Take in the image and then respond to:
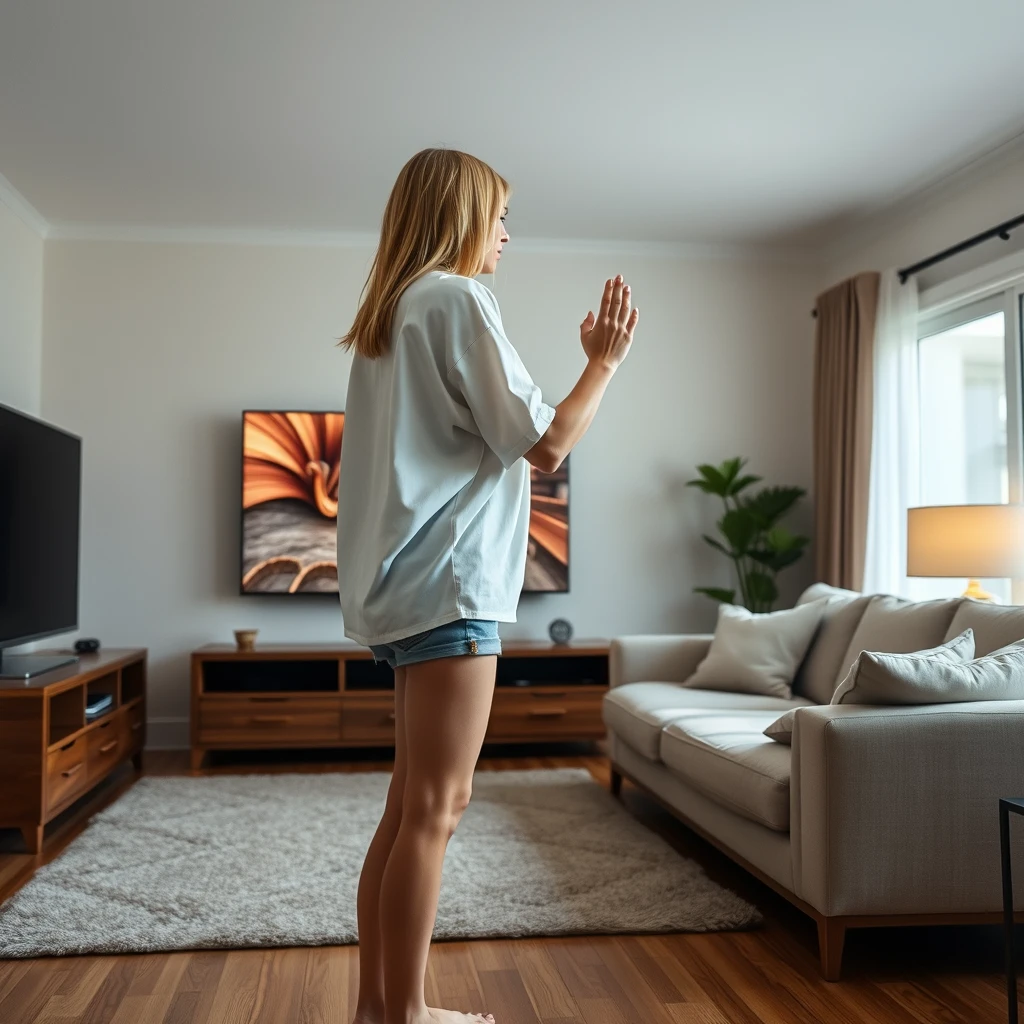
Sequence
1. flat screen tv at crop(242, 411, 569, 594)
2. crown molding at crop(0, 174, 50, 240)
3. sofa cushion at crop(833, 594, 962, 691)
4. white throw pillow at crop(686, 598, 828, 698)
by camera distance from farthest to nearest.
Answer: flat screen tv at crop(242, 411, 569, 594)
crown molding at crop(0, 174, 50, 240)
white throw pillow at crop(686, 598, 828, 698)
sofa cushion at crop(833, 594, 962, 691)

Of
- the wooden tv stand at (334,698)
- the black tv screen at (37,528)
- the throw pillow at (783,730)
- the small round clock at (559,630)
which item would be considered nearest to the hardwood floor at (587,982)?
the throw pillow at (783,730)

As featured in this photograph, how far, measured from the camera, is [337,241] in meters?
5.23

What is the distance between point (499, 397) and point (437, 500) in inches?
6.6

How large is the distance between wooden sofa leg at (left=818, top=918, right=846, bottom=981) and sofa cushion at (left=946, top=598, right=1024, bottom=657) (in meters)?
0.84

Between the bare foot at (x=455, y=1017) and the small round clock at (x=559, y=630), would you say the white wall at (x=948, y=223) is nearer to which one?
the small round clock at (x=559, y=630)

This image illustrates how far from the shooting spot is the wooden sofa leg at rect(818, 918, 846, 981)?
2162 millimetres

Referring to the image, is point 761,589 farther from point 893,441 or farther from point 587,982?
point 587,982

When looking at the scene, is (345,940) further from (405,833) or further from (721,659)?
(721,659)

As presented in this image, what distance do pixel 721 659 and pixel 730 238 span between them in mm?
2498

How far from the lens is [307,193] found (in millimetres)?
4625

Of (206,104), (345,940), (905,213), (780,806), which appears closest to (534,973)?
(345,940)

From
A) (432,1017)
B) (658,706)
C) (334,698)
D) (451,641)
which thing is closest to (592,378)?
(451,641)

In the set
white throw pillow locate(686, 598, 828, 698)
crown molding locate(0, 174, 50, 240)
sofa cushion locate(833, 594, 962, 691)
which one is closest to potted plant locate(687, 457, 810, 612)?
white throw pillow locate(686, 598, 828, 698)

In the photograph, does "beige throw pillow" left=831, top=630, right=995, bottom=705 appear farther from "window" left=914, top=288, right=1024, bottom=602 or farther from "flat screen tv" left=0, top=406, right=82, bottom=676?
"flat screen tv" left=0, top=406, right=82, bottom=676
